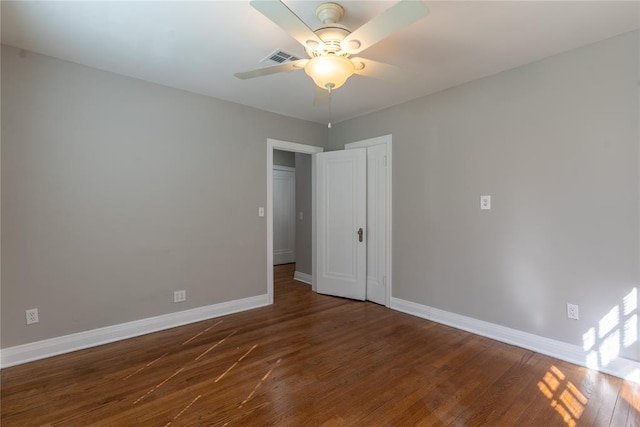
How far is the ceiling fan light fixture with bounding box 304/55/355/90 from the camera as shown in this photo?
1801 millimetres

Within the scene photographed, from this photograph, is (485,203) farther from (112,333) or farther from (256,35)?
(112,333)

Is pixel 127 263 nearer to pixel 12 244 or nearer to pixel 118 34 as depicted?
pixel 12 244

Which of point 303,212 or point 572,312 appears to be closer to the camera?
point 572,312

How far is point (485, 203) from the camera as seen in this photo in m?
2.99

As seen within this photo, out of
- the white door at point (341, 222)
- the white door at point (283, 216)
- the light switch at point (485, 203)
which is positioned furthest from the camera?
the white door at point (283, 216)

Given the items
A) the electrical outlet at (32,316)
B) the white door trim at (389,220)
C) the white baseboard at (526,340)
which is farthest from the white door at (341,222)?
the electrical outlet at (32,316)

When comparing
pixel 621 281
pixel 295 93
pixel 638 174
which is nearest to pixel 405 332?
pixel 621 281

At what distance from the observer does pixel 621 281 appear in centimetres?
225

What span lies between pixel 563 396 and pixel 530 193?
1.57 meters

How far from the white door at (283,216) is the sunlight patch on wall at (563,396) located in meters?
5.06

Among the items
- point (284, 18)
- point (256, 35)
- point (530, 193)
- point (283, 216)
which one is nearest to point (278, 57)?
point (256, 35)

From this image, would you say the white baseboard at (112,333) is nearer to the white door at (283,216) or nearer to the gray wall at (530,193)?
the gray wall at (530,193)

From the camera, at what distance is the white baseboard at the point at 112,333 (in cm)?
246

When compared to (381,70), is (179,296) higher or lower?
lower
